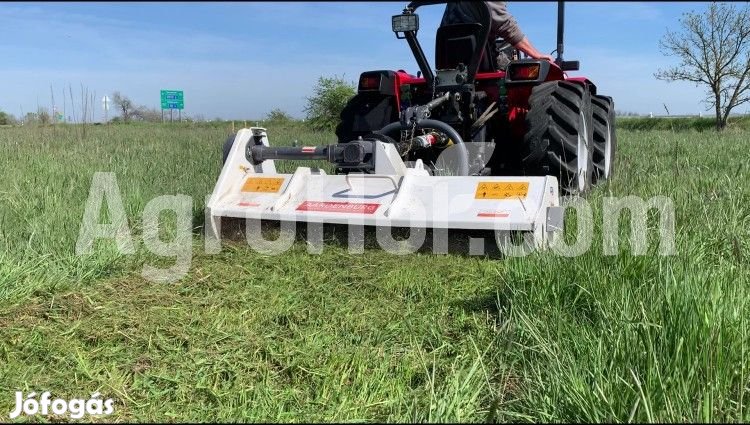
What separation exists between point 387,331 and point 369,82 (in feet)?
10.7

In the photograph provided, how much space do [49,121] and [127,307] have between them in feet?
26.1

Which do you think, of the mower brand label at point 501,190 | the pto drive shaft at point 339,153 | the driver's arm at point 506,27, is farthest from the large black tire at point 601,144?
the pto drive shaft at point 339,153

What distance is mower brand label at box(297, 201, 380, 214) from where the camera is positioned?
3.62 meters

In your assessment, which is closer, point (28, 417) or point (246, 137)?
point (28, 417)

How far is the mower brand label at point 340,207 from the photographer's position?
3617mm

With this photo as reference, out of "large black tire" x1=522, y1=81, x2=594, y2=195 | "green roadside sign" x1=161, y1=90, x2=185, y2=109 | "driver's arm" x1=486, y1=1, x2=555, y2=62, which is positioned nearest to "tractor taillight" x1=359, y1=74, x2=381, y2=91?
"driver's arm" x1=486, y1=1, x2=555, y2=62

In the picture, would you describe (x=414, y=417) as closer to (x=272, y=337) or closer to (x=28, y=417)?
(x=272, y=337)

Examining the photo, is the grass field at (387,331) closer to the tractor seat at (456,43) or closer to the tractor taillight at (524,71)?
the tractor taillight at (524,71)

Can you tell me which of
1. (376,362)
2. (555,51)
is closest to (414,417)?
(376,362)

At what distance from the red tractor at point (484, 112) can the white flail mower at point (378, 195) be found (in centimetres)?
39

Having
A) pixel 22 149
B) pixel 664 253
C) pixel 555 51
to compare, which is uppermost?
pixel 555 51

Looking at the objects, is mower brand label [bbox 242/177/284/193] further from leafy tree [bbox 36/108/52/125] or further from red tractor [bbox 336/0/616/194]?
leafy tree [bbox 36/108/52/125]

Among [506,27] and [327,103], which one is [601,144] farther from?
[327,103]

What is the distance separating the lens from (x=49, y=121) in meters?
9.32
